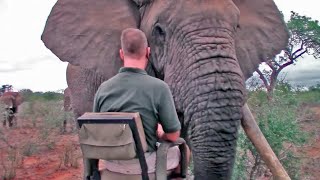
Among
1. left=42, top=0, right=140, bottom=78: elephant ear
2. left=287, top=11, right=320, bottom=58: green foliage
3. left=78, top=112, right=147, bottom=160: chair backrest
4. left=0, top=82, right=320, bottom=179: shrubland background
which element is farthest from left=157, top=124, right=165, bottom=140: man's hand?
left=287, top=11, right=320, bottom=58: green foliage

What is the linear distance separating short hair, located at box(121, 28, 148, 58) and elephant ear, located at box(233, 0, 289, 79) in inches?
58.5

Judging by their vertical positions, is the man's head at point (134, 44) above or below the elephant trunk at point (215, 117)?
above

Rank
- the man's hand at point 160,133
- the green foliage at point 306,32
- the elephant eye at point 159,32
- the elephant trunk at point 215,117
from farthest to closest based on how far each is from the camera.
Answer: the green foliage at point 306,32 → the elephant eye at point 159,32 → the elephant trunk at point 215,117 → the man's hand at point 160,133

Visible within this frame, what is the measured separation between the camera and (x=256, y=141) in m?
3.66

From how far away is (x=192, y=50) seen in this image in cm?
311

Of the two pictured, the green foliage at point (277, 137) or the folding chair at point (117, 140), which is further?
the green foliage at point (277, 137)

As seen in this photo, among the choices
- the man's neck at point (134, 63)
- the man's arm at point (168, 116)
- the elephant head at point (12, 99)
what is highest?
the man's neck at point (134, 63)

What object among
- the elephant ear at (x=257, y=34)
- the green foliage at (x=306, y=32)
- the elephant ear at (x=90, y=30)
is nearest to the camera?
the elephant ear at (x=90, y=30)

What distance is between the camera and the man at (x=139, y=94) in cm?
247

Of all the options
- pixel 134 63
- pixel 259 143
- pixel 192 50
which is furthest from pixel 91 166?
pixel 259 143

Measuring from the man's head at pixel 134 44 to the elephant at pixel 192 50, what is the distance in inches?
20.1

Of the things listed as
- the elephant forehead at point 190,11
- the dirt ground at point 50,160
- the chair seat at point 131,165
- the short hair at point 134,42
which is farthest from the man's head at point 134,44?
the dirt ground at point 50,160

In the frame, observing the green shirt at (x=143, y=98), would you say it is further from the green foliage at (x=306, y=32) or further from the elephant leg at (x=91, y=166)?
the green foliage at (x=306, y=32)

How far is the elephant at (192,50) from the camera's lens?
2.81m
